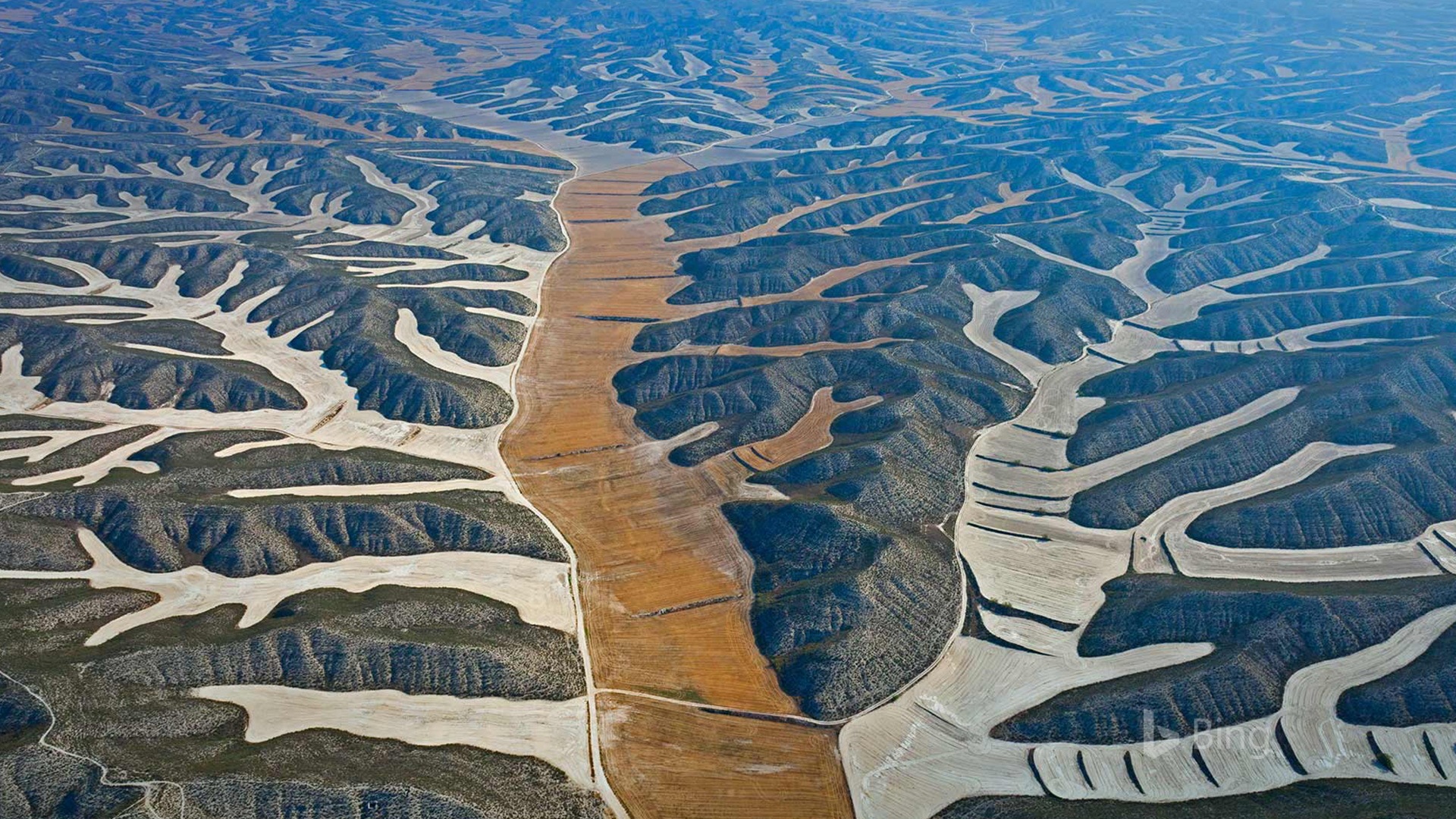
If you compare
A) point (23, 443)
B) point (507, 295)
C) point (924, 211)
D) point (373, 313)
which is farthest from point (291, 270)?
point (924, 211)

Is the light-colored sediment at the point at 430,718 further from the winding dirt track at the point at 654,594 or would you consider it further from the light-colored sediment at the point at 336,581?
the light-colored sediment at the point at 336,581

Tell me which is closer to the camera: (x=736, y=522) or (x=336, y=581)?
(x=336, y=581)

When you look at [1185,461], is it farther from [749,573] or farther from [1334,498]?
[749,573]

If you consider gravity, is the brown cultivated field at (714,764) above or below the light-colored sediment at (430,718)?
above

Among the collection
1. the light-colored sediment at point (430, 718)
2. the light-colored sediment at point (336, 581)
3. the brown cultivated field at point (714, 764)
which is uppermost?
the brown cultivated field at point (714, 764)

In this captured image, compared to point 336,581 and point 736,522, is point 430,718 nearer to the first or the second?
point 336,581

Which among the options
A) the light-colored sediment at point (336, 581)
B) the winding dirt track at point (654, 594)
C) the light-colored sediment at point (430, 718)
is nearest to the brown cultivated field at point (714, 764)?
the winding dirt track at point (654, 594)

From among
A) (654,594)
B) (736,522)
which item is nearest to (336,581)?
(654,594)
